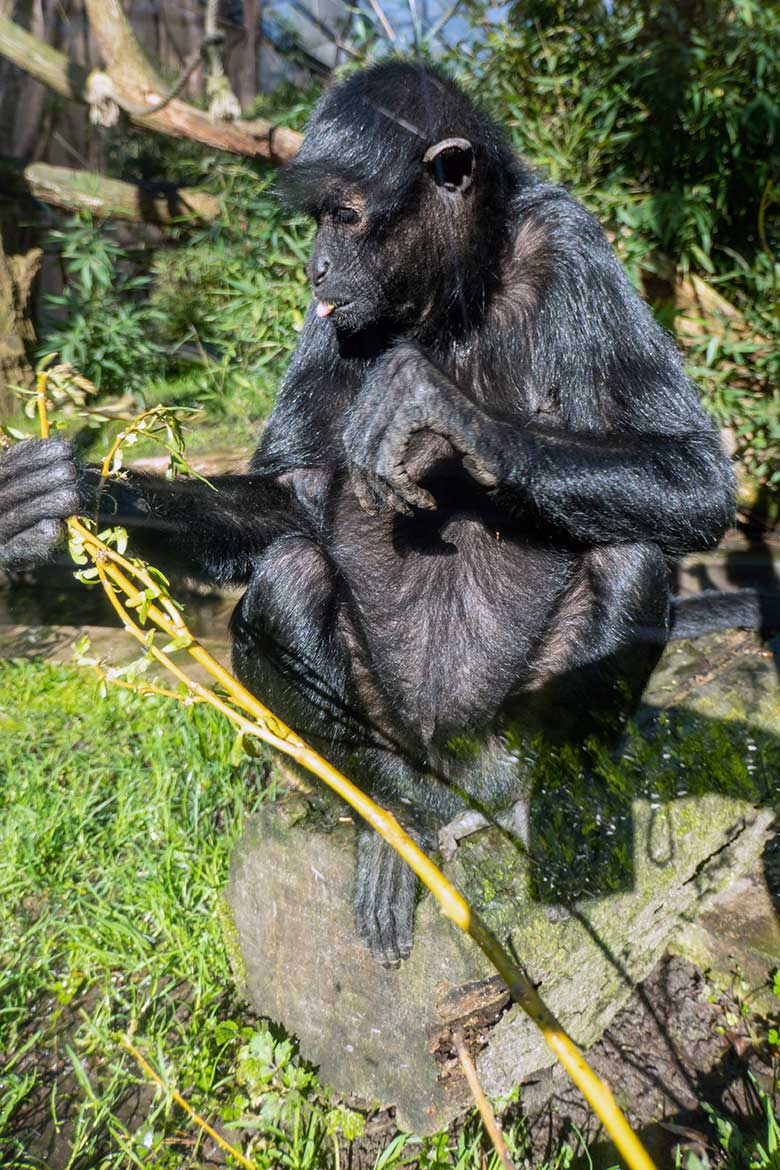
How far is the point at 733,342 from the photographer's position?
5820mm

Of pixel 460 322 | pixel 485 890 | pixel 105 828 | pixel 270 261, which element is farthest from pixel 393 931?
pixel 270 261

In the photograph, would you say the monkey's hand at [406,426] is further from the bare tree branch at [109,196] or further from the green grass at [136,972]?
the bare tree branch at [109,196]

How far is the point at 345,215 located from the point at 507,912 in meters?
2.18

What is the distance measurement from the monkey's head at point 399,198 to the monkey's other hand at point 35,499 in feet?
3.02

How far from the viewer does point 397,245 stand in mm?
2727

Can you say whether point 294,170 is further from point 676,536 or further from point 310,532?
point 676,536

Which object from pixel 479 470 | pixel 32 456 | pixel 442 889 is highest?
pixel 479 470

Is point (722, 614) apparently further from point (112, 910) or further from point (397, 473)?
point (112, 910)

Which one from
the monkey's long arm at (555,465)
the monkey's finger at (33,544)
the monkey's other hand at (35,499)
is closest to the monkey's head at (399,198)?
the monkey's long arm at (555,465)

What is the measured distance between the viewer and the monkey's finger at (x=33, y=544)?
239 cm

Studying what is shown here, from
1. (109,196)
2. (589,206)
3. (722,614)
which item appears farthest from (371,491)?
(109,196)

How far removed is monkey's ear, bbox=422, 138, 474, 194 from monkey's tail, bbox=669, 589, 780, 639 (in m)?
2.08

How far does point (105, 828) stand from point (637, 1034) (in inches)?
85.9

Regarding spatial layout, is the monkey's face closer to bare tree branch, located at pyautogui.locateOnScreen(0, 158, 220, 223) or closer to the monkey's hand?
the monkey's hand
